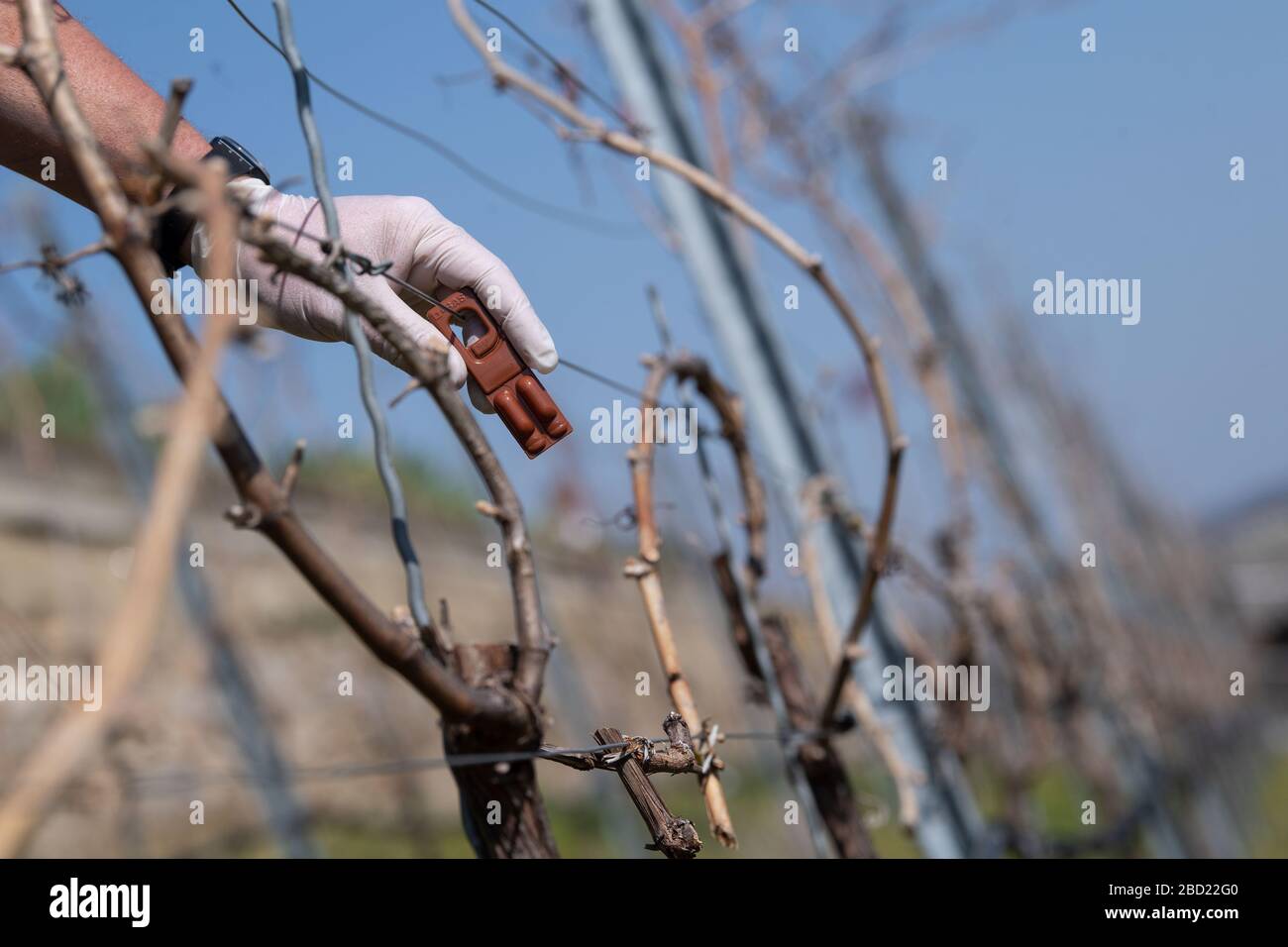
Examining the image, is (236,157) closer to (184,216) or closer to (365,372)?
(184,216)

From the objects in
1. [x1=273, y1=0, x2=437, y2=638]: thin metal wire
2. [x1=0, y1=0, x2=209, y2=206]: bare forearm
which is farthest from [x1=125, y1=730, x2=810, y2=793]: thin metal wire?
[x1=0, y1=0, x2=209, y2=206]: bare forearm

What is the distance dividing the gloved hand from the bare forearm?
0.10 metres

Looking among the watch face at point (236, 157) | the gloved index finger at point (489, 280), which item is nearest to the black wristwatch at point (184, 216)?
the watch face at point (236, 157)

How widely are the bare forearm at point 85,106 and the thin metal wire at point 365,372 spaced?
0.34 ft

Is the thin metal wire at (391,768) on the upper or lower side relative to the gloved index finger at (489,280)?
lower

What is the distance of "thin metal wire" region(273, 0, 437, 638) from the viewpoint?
925mm

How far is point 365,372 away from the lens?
0.93 m

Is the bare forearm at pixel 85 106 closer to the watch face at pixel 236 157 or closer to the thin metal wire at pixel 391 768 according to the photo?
the watch face at pixel 236 157

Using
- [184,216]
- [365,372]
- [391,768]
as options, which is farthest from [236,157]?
[391,768]

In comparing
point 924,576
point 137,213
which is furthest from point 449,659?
point 924,576

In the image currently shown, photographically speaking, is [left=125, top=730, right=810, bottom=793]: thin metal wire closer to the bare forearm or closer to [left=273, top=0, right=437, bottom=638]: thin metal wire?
[left=273, top=0, right=437, bottom=638]: thin metal wire

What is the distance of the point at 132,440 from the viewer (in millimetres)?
2621

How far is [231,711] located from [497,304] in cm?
197

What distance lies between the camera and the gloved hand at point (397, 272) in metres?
0.98
